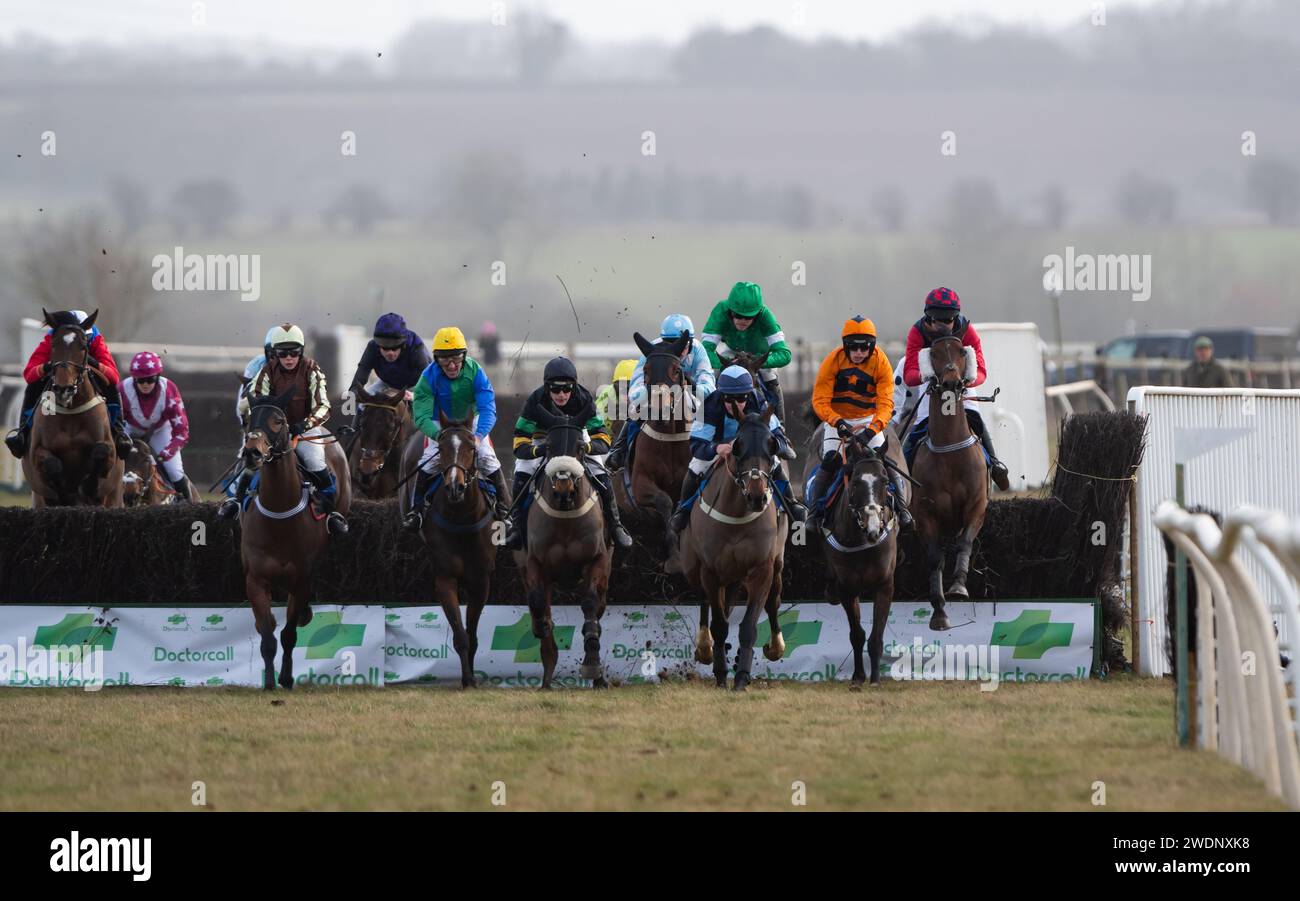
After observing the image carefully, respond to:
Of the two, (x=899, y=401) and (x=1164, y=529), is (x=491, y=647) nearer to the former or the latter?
(x=899, y=401)

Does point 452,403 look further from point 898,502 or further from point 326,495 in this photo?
point 898,502

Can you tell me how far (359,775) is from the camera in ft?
27.8

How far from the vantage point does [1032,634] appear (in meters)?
12.9

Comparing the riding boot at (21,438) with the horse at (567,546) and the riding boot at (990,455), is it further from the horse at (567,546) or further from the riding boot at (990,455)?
the riding boot at (990,455)

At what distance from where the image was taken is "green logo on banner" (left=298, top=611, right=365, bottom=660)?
12930 millimetres

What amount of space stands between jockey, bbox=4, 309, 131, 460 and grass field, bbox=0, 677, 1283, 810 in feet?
8.90

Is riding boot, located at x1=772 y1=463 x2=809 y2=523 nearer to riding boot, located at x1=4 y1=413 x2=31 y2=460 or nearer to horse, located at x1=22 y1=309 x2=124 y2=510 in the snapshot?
horse, located at x1=22 y1=309 x2=124 y2=510

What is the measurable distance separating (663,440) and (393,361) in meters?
2.53

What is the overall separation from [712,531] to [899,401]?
2898 mm

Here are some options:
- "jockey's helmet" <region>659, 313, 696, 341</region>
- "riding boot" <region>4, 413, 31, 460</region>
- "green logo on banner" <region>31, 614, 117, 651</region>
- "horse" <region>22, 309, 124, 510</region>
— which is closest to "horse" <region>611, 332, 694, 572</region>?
"jockey's helmet" <region>659, 313, 696, 341</region>

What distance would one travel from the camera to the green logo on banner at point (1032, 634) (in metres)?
12.9

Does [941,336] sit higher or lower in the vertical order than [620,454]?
higher

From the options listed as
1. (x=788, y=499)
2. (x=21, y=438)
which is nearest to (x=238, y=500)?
(x=21, y=438)
